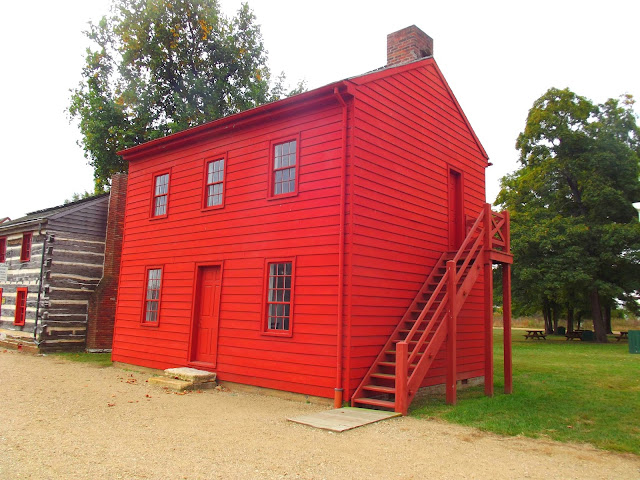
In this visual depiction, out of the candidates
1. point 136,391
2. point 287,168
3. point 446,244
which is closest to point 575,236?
point 446,244

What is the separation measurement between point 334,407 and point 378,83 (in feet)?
22.0

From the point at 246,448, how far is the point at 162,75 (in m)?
26.7

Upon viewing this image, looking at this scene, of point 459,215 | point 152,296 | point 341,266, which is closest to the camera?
point 341,266

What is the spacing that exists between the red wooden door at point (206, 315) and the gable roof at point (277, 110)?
3.67m

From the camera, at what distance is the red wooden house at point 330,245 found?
9320 millimetres

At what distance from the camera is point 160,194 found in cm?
1460

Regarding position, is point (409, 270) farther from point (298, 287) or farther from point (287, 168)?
point (287, 168)

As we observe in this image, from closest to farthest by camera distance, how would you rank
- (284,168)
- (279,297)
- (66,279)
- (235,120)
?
(279,297), (284,168), (235,120), (66,279)

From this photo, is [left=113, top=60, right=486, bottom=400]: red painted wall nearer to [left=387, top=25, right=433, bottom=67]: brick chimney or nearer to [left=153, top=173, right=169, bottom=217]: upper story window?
[left=153, top=173, right=169, bottom=217]: upper story window

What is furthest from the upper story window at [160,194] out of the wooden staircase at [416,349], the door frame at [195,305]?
the wooden staircase at [416,349]

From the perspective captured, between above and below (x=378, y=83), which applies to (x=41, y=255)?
below

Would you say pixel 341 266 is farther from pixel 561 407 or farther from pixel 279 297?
pixel 561 407

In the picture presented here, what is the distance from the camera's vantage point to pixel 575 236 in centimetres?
2664

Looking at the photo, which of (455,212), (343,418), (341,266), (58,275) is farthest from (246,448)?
(58,275)
